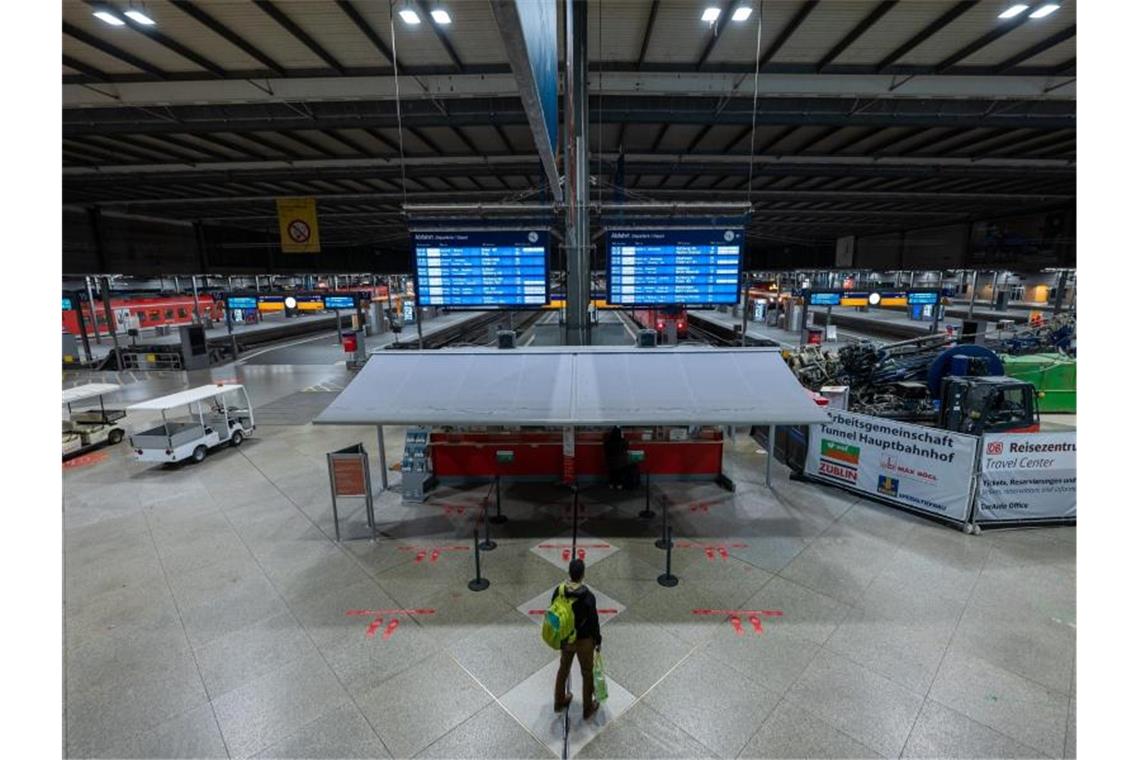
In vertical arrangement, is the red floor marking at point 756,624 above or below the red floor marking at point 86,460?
below

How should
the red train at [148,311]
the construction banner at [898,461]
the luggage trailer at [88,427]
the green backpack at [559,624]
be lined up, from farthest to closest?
the red train at [148,311] → the luggage trailer at [88,427] → the construction banner at [898,461] → the green backpack at [559,624]

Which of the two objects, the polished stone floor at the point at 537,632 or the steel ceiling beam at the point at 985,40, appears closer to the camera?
the polished stone floor at the point at 537,632

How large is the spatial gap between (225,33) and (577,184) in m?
6.81

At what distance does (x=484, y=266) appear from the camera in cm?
820

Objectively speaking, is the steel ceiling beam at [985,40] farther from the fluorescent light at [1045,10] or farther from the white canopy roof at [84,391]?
the white canopy roof at [84,391]

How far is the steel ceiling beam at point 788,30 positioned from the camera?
7.62 m

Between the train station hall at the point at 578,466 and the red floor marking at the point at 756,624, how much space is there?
146 millimetres

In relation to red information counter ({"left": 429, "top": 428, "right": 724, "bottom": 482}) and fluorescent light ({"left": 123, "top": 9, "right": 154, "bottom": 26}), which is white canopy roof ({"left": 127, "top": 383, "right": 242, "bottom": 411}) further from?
fluorescent light ({"left": 123, "top": 9, "right": 154, "bottom": 26})

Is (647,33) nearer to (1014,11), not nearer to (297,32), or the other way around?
(1014,11)

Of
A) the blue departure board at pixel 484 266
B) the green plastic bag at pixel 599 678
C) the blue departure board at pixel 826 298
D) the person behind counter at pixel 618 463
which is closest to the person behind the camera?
the green plastic bag at pixel 599 678

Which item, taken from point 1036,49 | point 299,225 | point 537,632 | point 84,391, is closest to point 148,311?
point 299,225

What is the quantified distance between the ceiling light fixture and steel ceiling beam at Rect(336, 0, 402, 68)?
10000mm

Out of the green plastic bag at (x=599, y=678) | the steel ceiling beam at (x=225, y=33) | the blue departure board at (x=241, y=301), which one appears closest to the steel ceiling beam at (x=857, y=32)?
the green plastic bag at (x=599, y=678)

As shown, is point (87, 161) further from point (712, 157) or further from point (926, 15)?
point (926, 15)
